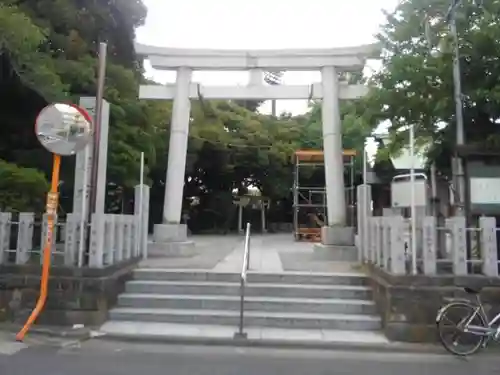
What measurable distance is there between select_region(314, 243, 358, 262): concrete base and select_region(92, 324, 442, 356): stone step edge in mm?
5284

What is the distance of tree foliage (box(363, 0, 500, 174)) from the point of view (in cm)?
759

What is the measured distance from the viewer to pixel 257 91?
13.0 m

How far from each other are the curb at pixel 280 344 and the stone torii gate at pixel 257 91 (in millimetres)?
5847

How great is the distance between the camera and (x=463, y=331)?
5.99 meters

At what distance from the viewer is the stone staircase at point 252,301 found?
7094 millimetres

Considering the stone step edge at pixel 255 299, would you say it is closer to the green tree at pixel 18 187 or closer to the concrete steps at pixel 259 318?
the concrete steps at pixel 259 318

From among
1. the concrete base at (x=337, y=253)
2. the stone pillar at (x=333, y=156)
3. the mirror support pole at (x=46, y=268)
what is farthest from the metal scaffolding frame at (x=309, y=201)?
the mirror support pole at (x=46, y=268)

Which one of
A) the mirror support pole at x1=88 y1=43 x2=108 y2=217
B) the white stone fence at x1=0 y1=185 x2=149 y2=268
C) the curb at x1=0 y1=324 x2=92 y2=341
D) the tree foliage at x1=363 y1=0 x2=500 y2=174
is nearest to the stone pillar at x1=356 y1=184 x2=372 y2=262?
the tree foliage at x1=363 y1=0 x2=500 y2=174

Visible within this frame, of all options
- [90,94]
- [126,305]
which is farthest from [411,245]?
[90,94]

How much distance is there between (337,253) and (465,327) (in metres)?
5.80

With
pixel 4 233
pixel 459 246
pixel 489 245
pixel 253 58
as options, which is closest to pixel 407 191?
pixel 459 246

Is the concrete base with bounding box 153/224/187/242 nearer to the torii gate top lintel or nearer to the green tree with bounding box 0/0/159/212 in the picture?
the green tree with bounding box 0/0/159/212

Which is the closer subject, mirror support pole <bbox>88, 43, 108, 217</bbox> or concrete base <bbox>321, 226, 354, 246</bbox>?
mirror support pole <bbox>88, 43, 108, 217</bbox>

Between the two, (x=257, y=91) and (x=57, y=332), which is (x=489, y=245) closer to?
(x=57, y=332)
